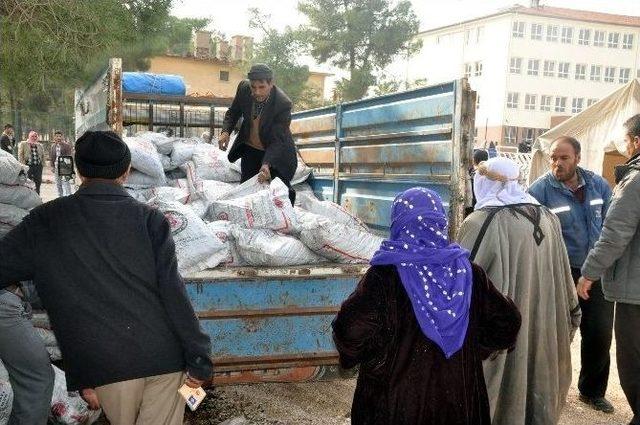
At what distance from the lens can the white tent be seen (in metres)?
8.88

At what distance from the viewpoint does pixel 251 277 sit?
2746 millimetres

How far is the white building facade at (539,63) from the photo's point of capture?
43500 mm

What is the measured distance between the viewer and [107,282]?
5.90 feet

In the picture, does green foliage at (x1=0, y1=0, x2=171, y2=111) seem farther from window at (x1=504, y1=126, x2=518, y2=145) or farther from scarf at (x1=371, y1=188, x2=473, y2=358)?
window at (x1=504, y1=126, x2=518, y2=145)

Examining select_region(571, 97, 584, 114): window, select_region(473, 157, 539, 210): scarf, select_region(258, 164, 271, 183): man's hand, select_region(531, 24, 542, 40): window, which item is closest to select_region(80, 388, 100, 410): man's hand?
select_region(473, 157, 539, 210): scarf

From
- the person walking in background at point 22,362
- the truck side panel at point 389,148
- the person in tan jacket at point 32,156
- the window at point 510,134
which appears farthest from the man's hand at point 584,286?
the window at point 510,134

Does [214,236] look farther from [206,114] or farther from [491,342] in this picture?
[206,114]

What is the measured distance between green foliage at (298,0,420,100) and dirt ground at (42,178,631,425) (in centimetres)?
2706

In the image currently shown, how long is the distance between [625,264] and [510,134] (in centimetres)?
4276

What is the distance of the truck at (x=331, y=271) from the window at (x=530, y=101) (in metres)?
42.5

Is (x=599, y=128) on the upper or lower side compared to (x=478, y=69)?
lower

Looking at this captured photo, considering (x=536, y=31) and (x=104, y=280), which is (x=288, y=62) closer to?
(x=536, y=31)

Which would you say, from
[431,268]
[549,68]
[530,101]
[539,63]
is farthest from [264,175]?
[549,68]

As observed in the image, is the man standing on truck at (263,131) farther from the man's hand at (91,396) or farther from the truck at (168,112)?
the man's hand at (91,396)
